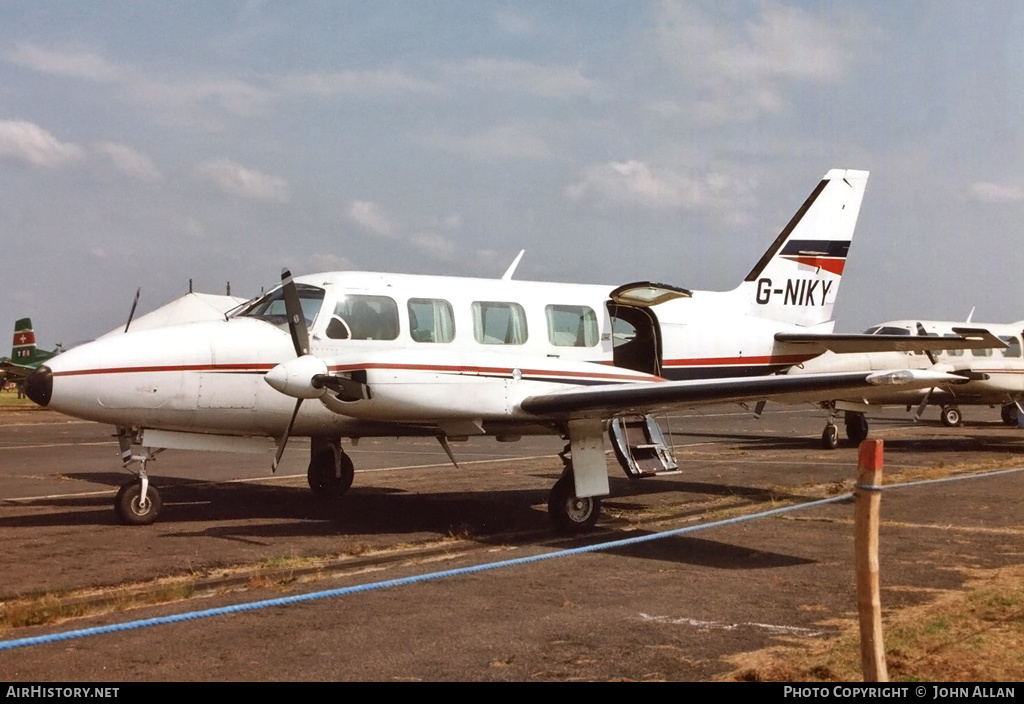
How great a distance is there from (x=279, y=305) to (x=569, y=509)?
4.36m

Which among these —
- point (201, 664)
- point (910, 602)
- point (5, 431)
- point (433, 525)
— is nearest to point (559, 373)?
point (433, 525)

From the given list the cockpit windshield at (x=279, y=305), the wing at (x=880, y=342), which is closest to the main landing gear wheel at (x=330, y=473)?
the cockpit windshield at (x=279, y=305)

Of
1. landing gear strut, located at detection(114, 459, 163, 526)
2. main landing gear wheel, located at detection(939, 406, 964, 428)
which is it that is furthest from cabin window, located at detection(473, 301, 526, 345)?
main landing gear wheel, located at detection(939, 406, 964, 428)

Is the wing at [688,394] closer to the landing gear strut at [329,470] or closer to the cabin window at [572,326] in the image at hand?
the cabin window at [572,326]

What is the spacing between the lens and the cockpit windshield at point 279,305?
38.1 feet

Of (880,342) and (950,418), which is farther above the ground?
(880,342)

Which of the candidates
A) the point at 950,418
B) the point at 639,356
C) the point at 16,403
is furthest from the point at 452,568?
the point at 16,403

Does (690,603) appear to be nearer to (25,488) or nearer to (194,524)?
(194,524)

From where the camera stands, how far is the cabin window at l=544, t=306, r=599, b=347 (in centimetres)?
1287

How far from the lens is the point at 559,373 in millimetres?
11445

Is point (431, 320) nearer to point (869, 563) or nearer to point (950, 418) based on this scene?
point (869, 563)

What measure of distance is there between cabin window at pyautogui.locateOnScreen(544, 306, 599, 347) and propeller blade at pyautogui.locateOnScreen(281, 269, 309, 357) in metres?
3.35

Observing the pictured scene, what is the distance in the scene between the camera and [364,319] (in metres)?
11.7

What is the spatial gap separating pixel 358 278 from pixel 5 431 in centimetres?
2315
